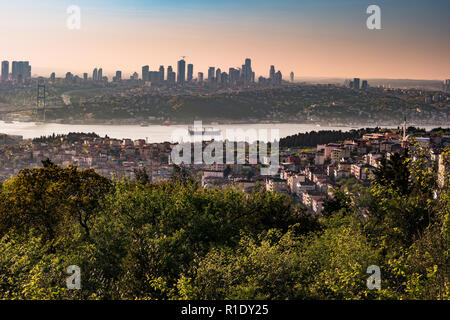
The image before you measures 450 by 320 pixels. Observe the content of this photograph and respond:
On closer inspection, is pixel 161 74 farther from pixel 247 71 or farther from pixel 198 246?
pixel 198 246

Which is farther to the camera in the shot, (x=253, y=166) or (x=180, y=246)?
(x=253, y=166)

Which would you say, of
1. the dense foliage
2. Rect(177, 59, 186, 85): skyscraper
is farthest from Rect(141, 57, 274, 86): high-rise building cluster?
the dense foliage

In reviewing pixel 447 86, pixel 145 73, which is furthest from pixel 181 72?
pixel 447 86

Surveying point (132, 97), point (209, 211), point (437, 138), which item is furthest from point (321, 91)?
point (209, 211)

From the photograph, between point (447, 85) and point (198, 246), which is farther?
point (447, 85)

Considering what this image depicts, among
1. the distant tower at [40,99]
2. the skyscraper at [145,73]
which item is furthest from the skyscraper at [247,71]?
the distant tower at [40,99]

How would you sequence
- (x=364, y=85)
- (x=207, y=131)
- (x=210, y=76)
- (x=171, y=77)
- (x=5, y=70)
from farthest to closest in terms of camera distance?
(x=171, y=77) < (x=210, y=76) < (x=364, y=85) < (x=5, y=70) < (x=207, y=131)

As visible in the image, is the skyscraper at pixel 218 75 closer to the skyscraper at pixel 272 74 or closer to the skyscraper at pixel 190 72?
the skyscraper at pixel 190 72
